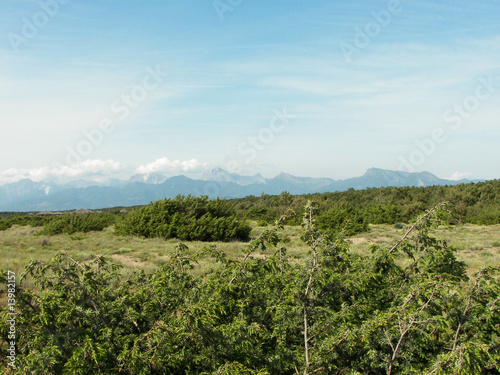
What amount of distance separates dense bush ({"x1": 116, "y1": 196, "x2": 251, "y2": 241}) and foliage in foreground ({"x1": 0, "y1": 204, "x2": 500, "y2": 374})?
641 inches

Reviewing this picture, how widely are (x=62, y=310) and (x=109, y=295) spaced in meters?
0.61

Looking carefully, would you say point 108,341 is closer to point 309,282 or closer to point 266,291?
point 266,291

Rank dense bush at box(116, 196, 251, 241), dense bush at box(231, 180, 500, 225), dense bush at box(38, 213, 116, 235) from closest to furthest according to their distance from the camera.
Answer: dense bush at box(116, 196, 251, 241) → dense bush at box(38, 213, 116, 235) → dense bush at box(231, 180, 500, 225)

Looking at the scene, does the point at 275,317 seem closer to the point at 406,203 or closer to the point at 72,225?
the point at 72,225

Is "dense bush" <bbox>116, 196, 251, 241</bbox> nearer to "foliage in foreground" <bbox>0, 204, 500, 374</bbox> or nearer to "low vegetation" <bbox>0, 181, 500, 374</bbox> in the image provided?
"low vegetation" <bbox>0, 181, 500, 374</bbox>

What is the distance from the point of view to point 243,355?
282 centimetres

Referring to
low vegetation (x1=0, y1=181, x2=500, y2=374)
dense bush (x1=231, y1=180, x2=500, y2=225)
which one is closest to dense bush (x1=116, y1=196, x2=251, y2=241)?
dense bush (x1=231, y1=180, x2=500, y2=225)

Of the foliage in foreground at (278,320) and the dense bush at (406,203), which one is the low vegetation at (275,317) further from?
the dense bush at (406,203)

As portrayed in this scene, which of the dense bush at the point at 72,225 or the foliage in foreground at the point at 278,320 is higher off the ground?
the foliage in foreground at the point at 278,320

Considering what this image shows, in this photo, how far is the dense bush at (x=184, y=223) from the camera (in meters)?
19.9

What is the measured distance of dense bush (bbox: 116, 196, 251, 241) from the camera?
19891 millimetres

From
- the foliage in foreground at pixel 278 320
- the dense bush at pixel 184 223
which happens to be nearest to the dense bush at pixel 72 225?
the dense bush at pixel 184 223

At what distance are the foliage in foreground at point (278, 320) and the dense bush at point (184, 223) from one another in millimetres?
16285

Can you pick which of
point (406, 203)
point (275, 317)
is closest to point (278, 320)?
point (275, 317)
